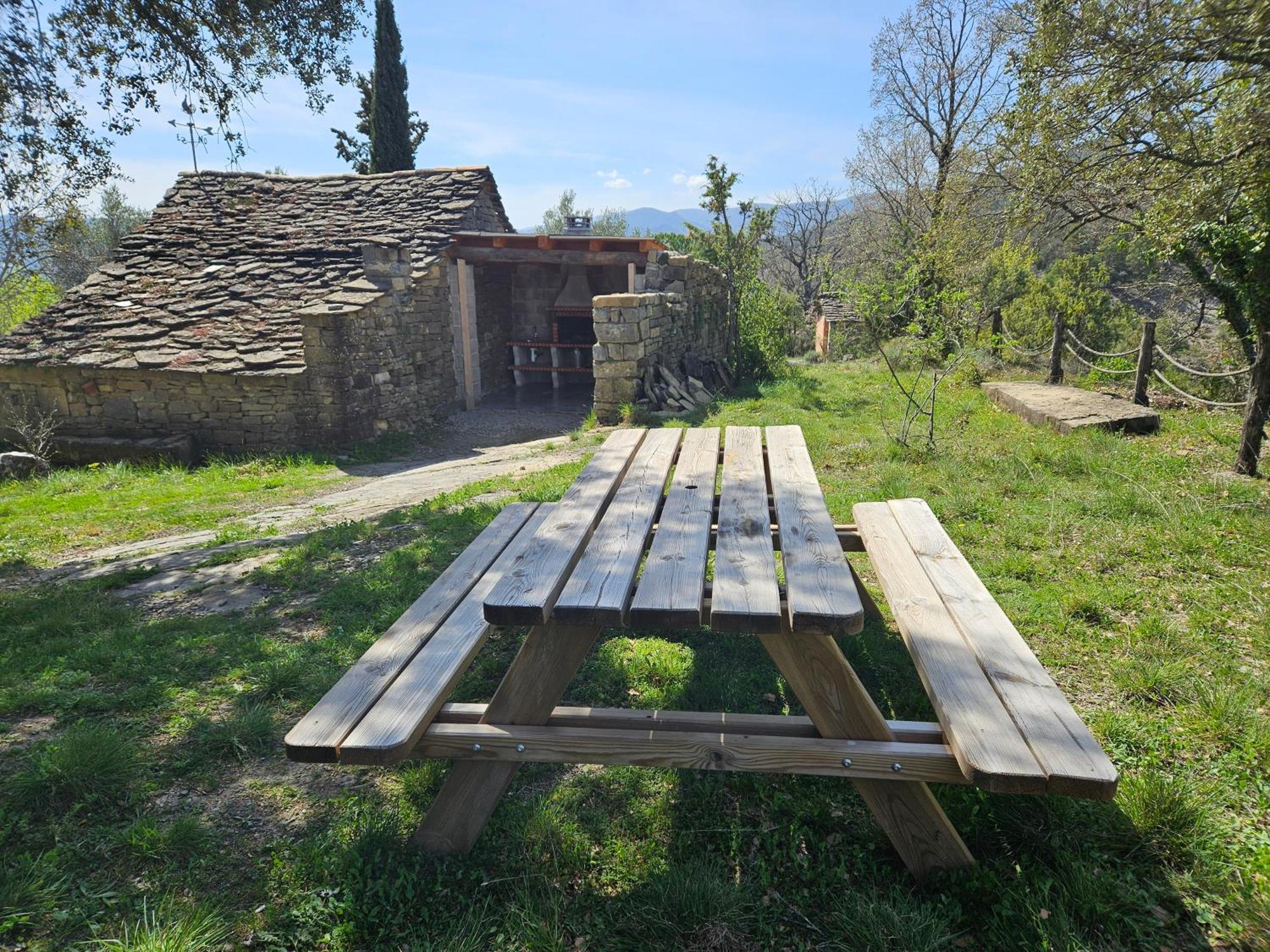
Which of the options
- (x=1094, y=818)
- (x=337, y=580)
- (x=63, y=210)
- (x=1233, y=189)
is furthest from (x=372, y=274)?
(x=1094, y=818)

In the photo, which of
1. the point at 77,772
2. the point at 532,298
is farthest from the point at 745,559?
the point at 532,298

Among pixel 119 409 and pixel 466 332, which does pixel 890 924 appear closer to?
pixel 119 409

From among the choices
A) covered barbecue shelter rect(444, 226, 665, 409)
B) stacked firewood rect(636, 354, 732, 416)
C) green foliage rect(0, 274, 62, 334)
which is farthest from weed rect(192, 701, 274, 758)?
green foliage rect(0, 274, 62, 334)

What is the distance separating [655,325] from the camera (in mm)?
9445

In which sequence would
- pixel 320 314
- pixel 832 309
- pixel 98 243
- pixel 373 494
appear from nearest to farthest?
pixel 373 494 → pixel 320 314 → pixel 832 309 → pixel 98 243

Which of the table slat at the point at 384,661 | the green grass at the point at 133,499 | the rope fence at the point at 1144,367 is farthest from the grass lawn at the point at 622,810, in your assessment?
the rope fence at the point at 1144,367

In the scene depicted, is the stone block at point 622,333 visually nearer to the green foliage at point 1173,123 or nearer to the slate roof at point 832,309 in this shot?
the green foliage at point 1173,123

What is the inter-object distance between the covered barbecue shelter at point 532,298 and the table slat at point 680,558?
815cm

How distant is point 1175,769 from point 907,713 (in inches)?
31.0

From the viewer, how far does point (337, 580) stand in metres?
3.90

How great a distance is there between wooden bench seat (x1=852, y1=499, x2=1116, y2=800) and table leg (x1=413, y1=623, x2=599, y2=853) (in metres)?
0.90

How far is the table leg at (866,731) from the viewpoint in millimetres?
1842

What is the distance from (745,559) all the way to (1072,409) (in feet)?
21.0

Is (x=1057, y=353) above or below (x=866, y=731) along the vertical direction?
above
